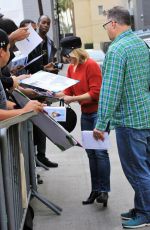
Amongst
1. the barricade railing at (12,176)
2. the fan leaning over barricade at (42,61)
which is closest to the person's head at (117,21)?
the barricade railing at (12,176)

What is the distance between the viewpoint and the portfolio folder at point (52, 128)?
4.55m

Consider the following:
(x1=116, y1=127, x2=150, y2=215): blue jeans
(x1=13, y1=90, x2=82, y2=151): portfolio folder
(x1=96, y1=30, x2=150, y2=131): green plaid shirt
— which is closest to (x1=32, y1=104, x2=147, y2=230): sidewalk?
(x1=116, y1=127, x2=150, y2=215): blue jeans

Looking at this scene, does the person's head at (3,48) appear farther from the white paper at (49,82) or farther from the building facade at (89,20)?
the building facade at (89,20)

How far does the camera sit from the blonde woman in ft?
17.7

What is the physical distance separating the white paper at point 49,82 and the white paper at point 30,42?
2.34ft

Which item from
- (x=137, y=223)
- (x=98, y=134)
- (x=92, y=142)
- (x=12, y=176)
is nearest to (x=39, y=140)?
(x=92, y=142)

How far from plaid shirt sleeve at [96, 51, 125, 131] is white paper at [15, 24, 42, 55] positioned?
4.96 feet

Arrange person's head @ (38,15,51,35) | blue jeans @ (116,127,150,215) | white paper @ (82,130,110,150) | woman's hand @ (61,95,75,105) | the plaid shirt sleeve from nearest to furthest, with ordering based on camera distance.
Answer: the plaid shirt sleeve < blue jeans @ (116,127,150,215) < white paper @ (82,130,110,150) < woman's hand @ (61,95,75,105) < person's head @ (38,15,51,35)

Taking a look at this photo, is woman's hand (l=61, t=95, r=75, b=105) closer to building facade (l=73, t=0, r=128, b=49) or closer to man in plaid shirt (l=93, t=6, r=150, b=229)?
man in plaid shirt (l=93, t=6, r=150, b=229)

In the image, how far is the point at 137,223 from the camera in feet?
15.9

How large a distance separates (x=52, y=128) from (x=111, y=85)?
65 centimetres

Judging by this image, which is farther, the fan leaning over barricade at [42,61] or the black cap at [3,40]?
the fan leaning over barricade at [42,61]

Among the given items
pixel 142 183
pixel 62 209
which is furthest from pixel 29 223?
pixel 142 183

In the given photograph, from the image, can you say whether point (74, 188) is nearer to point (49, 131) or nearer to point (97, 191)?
point (97, 191)
